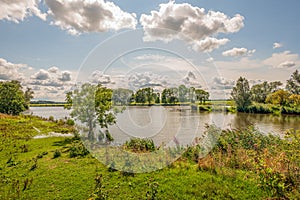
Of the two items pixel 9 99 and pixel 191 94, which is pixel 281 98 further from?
pixel 9 99

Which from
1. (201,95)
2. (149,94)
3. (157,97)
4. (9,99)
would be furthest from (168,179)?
(9,99)

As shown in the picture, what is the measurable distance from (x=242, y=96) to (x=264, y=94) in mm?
23404

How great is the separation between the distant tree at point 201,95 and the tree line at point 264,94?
4470 centimetres

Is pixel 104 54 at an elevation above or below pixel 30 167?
above

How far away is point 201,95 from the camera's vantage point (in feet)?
20.5

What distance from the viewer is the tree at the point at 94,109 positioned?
917cm

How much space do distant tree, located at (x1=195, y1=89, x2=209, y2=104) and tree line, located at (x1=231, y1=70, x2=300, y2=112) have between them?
147 ft

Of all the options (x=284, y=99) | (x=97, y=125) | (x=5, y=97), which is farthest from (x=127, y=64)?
(x=284, y=99)

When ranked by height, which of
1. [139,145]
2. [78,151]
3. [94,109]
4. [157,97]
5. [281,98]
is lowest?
[78,151]

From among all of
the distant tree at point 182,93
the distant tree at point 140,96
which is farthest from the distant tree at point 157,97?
the distant tree at point 182,93

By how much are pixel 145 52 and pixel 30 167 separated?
6.09 m

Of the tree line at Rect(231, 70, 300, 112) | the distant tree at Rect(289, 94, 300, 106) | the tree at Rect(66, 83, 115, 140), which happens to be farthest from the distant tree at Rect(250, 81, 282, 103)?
the tree at Rect(66, 83, 115, 140)

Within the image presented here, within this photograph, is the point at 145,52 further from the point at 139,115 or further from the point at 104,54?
the point at 139,115

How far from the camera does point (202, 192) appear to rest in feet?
16.1
